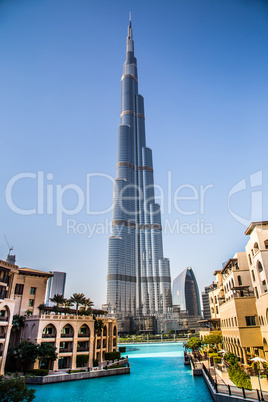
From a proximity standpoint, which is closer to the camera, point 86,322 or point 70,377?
point 70,377

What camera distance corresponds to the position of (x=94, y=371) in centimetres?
4959

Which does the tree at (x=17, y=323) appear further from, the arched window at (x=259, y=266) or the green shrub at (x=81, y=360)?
the arched window at (x=259, y=266)

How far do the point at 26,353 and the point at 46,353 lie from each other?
3.41m

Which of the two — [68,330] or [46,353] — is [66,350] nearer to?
[68,330]

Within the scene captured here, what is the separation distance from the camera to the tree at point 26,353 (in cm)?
4822

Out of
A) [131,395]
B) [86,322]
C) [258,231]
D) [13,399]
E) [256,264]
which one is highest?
[258,231]

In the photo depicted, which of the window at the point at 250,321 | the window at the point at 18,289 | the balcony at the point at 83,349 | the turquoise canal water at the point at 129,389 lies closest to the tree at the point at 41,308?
the window at the point at 18,289

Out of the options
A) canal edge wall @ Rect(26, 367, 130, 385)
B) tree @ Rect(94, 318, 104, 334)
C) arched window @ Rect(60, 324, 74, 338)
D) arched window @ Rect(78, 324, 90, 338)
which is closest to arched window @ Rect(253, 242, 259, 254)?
canal edge wall @ Rect(26, 367, 130, 385)

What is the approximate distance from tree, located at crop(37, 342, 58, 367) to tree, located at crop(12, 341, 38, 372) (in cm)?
78

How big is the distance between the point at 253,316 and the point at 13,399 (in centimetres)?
3464

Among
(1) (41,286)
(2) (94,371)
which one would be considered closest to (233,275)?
(2) (94,371)

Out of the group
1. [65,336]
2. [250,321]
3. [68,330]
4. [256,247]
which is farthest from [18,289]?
[256,247]

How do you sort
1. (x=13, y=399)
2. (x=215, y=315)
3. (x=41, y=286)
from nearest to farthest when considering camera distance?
1. (x=13, y=399)
2. (x=41, y=286)
3. (x=215, y=315)

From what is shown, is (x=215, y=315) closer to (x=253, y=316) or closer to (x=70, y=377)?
(x=253, y=316)
